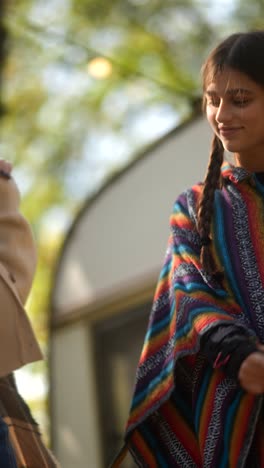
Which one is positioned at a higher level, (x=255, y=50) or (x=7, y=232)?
(x=255, y=50)

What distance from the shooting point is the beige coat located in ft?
7.42

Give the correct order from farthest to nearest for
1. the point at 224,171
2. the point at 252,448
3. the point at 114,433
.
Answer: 1. the point at 114,433
2. the point at 224,171
3. the point at 252,448

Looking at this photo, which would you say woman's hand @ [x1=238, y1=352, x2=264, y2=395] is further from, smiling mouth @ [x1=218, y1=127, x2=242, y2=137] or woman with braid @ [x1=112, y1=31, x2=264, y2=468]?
smiling mouth @ [x1=218, y1=127, x2=242, y2=137]

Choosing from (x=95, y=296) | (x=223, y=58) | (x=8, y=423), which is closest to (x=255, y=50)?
(x=223, y=58)

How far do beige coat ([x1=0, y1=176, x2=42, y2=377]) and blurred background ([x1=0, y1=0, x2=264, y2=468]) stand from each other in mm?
2555

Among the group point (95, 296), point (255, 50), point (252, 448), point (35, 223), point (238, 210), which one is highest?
point (255, 50)

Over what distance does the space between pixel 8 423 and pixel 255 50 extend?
101cm

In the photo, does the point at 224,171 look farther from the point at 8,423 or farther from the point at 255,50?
the point at 8,423

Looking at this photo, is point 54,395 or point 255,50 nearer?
point 255,50

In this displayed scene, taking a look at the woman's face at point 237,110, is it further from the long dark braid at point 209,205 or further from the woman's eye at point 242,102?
the long dark braid at point 209,205

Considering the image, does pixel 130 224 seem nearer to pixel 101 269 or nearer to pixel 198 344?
pixel 101 269

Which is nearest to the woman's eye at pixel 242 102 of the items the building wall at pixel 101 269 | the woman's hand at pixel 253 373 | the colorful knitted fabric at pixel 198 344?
the colorful knitted fabric at pixel 198 344

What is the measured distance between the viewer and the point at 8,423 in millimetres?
2227

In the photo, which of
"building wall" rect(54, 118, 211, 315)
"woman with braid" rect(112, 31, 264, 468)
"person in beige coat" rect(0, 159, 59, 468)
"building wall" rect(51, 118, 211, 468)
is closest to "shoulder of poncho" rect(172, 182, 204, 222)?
"woman with braid" rect(112, 31, 264, 468)
